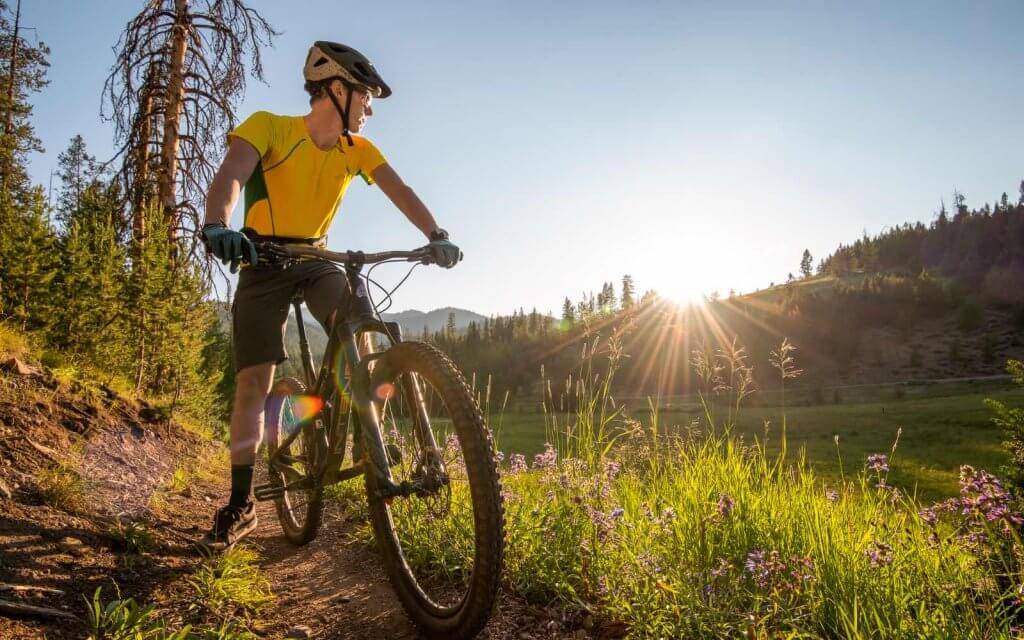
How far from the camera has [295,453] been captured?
3842mm

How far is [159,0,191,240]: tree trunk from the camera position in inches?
452

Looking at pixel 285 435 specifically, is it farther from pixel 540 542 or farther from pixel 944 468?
pixel 944 468

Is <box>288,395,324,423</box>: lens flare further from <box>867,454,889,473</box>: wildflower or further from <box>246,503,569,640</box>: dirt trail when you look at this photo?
<box>867,454,889,473</box>: wildflower

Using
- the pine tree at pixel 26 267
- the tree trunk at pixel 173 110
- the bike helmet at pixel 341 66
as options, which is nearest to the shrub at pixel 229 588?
the bike helmet at pixel 341 66

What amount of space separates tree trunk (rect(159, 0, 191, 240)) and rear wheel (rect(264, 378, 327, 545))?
946 centimetres

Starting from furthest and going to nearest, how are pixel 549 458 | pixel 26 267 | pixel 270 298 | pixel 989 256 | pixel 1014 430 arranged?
pixel 989 256, pixel 26 267, pixel 1014 430, pixel 549 458, pixel 270 298

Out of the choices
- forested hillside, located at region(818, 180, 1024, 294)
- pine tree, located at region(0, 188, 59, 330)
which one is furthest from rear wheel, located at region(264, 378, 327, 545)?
forested hillside, located at region(818, 180, 1024, 294)

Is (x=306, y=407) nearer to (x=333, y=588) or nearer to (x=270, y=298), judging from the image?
(x=270, y=298)

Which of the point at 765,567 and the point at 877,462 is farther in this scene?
the point at 877,462

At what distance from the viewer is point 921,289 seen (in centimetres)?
15012

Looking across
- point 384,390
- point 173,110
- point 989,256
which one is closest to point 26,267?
point 173,110

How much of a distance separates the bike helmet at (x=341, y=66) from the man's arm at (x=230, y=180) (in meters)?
0.56

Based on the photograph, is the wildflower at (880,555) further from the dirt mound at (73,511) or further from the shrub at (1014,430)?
the shrub at (1014,430)

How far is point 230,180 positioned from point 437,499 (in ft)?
6.51
